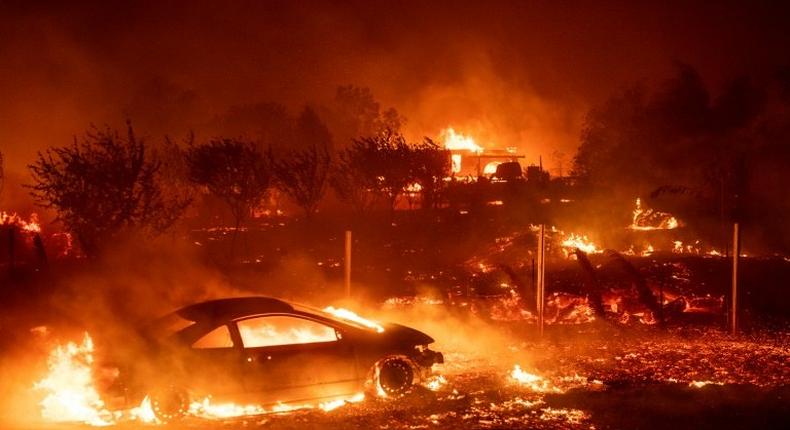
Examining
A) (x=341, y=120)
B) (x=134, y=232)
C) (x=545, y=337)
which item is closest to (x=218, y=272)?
(x=134, y=232)

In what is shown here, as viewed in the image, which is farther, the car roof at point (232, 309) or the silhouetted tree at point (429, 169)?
the silhouetted tree at point (429, 169)

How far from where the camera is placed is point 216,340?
26.0 ft

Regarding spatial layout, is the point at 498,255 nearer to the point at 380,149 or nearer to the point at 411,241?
the point at 411,241

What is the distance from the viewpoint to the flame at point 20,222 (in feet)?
105

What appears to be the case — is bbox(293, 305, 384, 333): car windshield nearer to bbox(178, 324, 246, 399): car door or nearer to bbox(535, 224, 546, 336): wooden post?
bbox(178, 324, 246, 399): car door

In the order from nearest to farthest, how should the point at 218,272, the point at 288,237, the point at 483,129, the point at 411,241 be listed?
1. the point at 218,272
2. the point at 411,241
3. the point at 288,237
4. the point at 483,129

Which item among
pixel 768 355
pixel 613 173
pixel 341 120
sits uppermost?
pixel 341 120

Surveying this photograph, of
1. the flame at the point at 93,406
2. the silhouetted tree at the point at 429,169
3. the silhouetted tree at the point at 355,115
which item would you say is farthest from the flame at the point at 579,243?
the silhouetted tree at the point at 355,115

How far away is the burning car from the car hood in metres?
0.01

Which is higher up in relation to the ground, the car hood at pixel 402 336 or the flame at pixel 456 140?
the flame at pixel 456 140

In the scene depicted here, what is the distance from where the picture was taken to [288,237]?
32.1 metres

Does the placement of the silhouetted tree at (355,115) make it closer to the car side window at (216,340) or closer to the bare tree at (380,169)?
the bare tree at (380,169)

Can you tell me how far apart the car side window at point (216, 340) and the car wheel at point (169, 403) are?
51cm

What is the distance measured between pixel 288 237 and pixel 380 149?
5.80 metres
